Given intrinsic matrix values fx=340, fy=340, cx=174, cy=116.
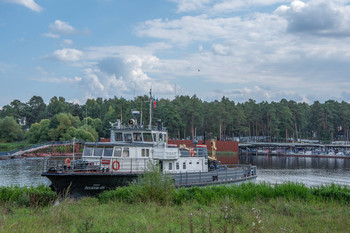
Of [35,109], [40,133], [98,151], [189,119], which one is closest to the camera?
[98,151]

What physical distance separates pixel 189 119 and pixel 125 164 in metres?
84.2

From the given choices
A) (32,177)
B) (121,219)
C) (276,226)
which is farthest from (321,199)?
(32,177)

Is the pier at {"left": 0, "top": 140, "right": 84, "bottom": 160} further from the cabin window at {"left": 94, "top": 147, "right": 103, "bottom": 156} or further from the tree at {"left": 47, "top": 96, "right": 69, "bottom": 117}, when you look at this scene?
the tree at {"left": 47, "top": 96, "right": 69, "bottom": 117}

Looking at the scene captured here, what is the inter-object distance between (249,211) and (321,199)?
4918mm

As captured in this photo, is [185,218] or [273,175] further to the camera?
[273,175]

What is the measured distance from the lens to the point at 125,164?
79.4 ft

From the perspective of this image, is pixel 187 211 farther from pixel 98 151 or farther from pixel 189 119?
pixel 189 119

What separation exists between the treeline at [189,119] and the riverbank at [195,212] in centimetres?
6811

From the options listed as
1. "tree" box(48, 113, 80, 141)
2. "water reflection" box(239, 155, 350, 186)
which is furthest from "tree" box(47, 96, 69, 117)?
"water reflection" box(239, 155, 350, 186)

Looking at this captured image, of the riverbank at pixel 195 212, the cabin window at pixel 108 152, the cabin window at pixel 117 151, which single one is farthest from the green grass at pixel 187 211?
the cabin window at pixel 117 151

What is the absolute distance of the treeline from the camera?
9819 cm

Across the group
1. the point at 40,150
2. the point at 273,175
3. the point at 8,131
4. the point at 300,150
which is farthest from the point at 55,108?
the point at 273,175

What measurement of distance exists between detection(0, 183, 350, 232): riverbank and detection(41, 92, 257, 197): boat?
348cm

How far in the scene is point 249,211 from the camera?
44.4 ft
